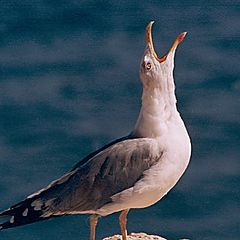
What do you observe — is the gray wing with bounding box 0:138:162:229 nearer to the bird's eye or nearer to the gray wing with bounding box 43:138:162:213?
the gray wing with bounding box 43:138:162:213

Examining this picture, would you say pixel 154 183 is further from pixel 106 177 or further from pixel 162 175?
pixel 106 177

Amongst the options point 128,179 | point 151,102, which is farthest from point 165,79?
point 128,179

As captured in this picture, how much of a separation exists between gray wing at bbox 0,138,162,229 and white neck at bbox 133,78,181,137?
0.07 metres

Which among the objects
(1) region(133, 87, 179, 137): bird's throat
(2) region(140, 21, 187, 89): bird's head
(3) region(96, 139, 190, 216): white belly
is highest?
(2) region(140, 21, 187, 89): bird's head

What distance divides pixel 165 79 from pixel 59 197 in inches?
32.0

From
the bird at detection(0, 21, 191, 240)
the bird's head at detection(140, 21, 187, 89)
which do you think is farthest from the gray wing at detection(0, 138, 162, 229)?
the bird's head at detection(140, 21, 187, 89)

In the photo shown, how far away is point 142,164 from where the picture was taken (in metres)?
5.56

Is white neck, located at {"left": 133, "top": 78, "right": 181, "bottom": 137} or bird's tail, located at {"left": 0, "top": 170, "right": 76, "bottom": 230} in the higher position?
white neck, located at {"left": 133, "top": 78, "right": 181, "bottom": 137}

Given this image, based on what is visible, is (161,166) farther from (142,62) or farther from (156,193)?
(142,62)

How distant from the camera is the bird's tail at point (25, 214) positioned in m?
5.65

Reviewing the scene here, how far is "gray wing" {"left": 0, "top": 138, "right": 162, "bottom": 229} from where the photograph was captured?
5555mm

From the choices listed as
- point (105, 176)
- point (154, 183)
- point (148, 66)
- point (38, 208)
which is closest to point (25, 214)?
point (38, 208)

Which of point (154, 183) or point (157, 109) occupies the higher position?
point (157, 109)

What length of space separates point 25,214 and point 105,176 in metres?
0.48
